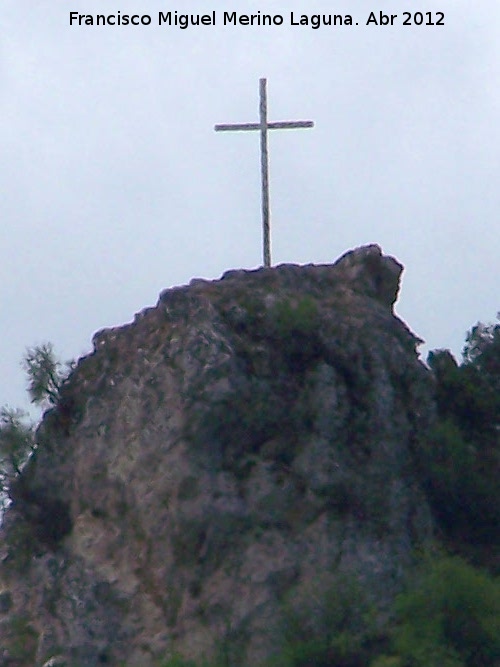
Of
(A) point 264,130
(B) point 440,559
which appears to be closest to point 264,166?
(A) point 264,130

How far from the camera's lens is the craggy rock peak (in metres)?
33.8

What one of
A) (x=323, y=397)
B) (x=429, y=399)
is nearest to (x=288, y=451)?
(x=323, y=397)

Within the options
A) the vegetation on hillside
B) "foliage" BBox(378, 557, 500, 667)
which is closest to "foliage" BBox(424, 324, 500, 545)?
the vegetation on hillside

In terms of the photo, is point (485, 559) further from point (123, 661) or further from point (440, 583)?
point (123, 661)

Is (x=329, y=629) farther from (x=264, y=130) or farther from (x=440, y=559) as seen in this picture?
(x=264, y=130)

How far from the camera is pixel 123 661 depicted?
1319 inches

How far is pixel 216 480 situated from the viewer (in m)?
34.4

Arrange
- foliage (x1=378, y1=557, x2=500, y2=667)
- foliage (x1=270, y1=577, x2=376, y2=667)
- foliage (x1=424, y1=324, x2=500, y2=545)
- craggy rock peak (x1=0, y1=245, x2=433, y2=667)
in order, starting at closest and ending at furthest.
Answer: foliage (x1=378, y1=557, x2=500, y2=667) < foliage (x1=270, y1=577, x2=376, y2=667) < craggy rock peak (x1=0, y1=245, x2=433, y2=667) < foliage (x1=424, y1=324, x2=500, y2=545)

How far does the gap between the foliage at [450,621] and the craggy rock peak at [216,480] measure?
41.9 inches

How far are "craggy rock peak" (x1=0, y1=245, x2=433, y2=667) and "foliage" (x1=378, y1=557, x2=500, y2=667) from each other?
1.07 meters

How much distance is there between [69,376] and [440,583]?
34.3ft

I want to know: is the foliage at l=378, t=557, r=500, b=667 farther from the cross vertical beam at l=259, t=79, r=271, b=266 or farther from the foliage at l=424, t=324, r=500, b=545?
the cross vertical beam at l=259, t=79, r=271, b=266

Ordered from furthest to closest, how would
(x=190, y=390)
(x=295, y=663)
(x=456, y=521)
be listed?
(x=456, y=521)
(x=190, y=390)
(x=295, y=663)

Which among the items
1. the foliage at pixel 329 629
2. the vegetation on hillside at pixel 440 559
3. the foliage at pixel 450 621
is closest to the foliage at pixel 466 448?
the vegetation on hillside at pixel 440 559
